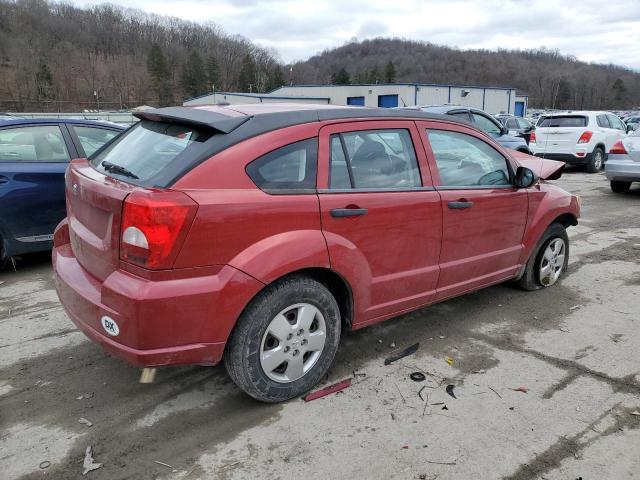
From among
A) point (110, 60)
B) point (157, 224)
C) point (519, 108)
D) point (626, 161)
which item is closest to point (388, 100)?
point (519, 108)

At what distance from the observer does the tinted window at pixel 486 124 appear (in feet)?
39.5

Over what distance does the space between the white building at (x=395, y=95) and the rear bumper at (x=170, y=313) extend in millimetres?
44435

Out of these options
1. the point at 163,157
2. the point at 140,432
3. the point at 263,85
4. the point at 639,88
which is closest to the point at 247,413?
the point at 140,432

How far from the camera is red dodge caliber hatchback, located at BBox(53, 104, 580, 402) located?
2.56 meters

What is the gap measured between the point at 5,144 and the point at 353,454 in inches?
184

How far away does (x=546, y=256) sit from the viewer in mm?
A: 4891

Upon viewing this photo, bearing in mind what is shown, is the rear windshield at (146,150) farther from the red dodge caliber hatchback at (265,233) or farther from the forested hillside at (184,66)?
the forested hillside at (184,66)

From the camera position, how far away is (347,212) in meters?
3.09

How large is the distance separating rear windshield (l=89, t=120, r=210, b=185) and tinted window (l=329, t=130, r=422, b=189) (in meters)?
0.82

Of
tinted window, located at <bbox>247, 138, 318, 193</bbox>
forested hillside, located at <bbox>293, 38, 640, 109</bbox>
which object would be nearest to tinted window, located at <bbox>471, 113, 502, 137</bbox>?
tinted window, located at <bbox>247, 138, 318, 193</bbox>

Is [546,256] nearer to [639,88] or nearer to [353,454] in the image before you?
[353,454]

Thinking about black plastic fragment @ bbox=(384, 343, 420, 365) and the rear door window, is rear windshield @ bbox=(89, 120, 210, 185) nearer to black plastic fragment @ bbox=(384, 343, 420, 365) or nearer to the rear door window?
black plastic fragment @ bbox=(384, 343, 420, 365)

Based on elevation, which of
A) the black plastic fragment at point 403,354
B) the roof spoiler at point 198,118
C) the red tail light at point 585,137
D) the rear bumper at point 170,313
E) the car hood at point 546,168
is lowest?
the black plastic fragment at point 403,354

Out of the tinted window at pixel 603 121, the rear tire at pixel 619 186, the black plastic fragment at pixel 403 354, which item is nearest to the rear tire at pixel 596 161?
the tinted window at pixel 603 121
